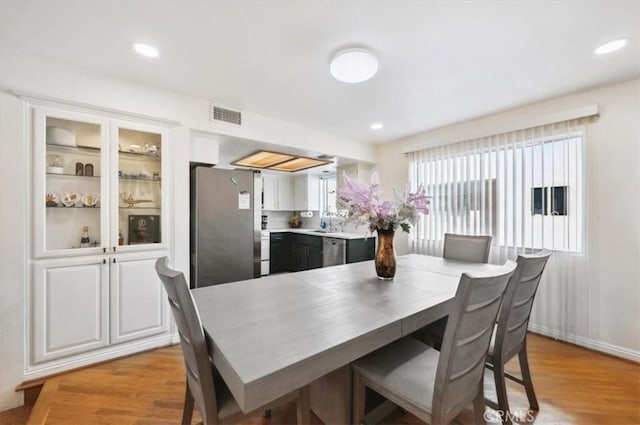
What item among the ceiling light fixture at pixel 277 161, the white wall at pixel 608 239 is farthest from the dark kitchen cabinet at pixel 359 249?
the white wall at pixel 608 239

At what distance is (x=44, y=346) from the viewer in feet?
6.37

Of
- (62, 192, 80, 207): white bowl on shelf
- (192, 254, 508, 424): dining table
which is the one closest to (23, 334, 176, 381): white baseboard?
(62, 192, 80, 207): white bowl on shelf

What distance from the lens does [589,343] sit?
7.97 feet

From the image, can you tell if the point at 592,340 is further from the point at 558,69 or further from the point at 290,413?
the point at 290,413

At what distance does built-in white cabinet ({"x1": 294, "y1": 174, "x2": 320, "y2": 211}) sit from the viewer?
572cm

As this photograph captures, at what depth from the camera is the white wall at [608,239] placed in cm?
225

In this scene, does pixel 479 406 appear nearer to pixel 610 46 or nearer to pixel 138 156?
pixel 610 46

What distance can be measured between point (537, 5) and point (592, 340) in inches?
111

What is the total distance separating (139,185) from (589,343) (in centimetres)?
440

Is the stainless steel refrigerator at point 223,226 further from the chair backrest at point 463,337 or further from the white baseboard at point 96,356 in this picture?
the chair backrest at point 463,337

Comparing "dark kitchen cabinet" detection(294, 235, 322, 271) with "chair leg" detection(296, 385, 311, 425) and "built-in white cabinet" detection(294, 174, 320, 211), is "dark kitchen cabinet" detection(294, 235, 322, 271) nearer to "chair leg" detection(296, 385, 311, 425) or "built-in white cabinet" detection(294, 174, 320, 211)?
"built-in white cabinet" detection(294, 174, 320, 211)

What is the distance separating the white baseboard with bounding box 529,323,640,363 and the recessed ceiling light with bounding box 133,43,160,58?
4.22 metres

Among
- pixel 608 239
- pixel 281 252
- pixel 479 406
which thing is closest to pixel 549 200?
pixel 608 239

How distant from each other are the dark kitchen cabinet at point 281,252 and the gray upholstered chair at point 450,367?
13.5 feet
